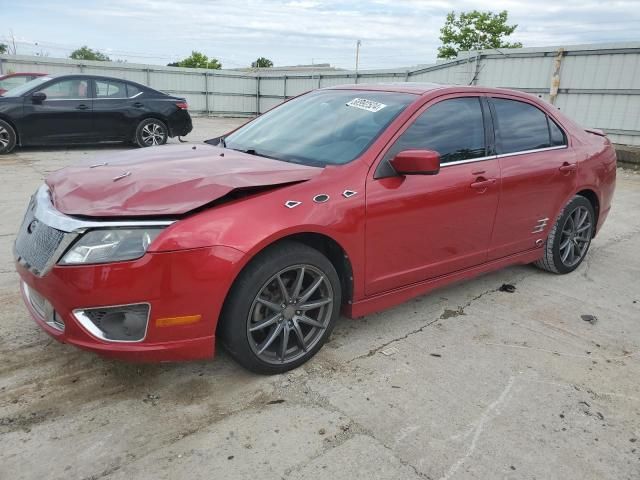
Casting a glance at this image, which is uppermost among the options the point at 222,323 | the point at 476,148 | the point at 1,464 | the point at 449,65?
the point at 449,65

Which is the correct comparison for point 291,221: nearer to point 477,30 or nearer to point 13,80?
point 13,80

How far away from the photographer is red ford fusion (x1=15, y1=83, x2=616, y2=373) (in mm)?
2373

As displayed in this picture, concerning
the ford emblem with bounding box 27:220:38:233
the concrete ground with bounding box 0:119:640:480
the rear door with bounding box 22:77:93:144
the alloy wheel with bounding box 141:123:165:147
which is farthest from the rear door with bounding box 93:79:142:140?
the ford emblem with bounding box 27:220:38:233

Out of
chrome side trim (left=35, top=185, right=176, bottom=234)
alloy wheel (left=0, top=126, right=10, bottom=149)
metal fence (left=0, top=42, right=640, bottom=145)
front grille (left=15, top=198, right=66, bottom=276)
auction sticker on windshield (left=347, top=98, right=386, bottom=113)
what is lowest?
alloy wheel (left=0, top=126, right=10, bottom=149)

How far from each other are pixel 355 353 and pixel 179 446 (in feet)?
3.98

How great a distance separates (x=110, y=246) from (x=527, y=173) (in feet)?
9.93

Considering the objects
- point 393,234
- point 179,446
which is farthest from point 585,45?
point 179,446

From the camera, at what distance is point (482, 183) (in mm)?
3566

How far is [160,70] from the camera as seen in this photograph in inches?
798

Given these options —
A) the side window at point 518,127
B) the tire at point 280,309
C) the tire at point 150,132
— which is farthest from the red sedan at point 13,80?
the tire at point 280,309

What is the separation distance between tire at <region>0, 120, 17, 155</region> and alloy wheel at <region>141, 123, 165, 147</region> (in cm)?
234

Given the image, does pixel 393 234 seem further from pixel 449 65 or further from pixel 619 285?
pixel 449 65

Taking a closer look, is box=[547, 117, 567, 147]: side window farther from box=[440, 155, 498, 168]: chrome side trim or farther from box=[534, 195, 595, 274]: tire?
box=[440, 155, 498, 168]: chrome side trim

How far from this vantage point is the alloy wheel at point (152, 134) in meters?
10.8
